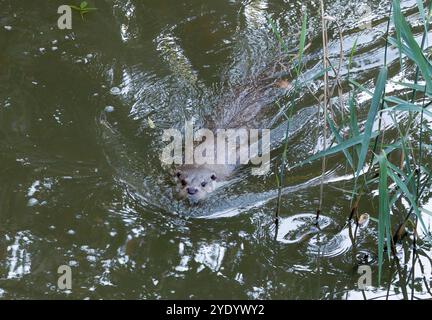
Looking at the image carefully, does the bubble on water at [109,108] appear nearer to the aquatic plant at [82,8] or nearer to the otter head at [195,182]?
the otter head at [195,182]

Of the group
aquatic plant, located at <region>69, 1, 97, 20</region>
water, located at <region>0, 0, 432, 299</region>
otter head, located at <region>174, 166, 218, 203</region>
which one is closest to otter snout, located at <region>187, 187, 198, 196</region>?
otter head, located at <region>174, 166, 218, 203</region>

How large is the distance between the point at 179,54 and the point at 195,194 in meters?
1.81

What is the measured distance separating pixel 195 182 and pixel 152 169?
1.07 feet

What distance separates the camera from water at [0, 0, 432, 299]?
3830mm

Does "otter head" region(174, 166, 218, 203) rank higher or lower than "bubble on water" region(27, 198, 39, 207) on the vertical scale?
higher

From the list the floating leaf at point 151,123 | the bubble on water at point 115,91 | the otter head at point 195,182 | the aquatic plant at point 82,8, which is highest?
the aquatic plant at point 82,8

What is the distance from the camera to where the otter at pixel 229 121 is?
4590mm

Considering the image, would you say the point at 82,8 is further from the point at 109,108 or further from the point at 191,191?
the point at 191,191

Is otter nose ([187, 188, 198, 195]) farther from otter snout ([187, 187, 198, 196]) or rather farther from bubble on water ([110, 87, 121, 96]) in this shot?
bubble on water ([110, 87, 121, 96])

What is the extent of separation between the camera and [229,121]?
17.6 feet

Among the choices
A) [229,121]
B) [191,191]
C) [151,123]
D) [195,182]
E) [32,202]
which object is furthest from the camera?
[229,121]

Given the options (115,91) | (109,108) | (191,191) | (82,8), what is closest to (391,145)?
(191,191)

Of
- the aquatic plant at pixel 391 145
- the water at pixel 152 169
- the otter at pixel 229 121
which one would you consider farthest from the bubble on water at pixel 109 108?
the aquatic plant at pixel 391 145

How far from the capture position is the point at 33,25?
19.6 ft
